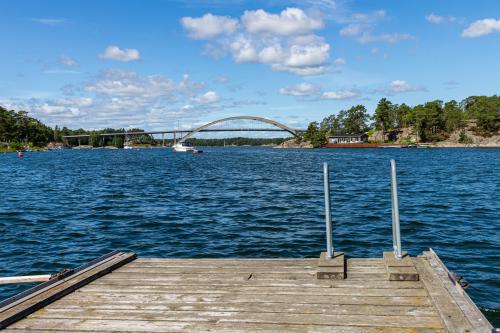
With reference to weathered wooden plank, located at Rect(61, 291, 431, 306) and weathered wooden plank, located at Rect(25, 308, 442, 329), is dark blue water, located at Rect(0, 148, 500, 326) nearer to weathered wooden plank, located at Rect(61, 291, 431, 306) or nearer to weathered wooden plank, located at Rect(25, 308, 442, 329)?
weathered wooden plank, located at Rect(61, 291, 431, 306)

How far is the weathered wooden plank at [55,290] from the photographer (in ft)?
19.4

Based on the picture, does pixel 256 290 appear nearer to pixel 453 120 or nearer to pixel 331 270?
pixel 331 270

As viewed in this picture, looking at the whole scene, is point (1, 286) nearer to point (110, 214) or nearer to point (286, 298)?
point (286, 298)

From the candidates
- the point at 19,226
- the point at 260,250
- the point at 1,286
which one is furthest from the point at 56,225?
the point at 260,250

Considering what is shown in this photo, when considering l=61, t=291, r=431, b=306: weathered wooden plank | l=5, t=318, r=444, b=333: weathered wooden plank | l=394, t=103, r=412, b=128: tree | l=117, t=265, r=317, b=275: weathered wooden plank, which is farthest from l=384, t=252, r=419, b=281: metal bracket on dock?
l=394, t=103, r=412, b=128: tree

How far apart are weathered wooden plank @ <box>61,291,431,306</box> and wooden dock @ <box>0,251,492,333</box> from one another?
1 cm

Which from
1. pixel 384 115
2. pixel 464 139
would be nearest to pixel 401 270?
pixel 464 139

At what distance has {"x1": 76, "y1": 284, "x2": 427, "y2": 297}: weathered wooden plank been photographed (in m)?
6.45

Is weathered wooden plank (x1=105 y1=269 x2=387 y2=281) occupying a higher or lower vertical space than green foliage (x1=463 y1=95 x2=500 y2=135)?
lower

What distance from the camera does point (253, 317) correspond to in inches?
224

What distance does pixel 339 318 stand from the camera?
18.2ft

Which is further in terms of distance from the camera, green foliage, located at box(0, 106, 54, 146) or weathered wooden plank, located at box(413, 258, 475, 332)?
green foliage, located at box(0, 106, 54, 146)

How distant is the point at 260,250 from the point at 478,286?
22.5ft

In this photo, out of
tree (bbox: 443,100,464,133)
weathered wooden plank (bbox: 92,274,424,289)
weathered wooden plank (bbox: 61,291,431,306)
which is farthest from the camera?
tree (bbox: 443,100,464,133)
